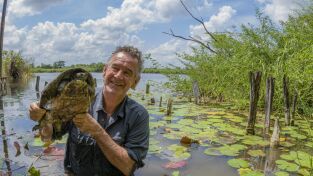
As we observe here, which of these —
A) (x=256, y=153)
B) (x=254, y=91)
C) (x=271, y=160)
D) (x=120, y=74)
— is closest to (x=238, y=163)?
(x=271, y=160)

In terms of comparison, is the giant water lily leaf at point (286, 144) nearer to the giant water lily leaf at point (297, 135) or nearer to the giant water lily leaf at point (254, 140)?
the giant water lily leaf at point (254, 140)

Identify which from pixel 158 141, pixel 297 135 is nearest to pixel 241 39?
pixel 297 135

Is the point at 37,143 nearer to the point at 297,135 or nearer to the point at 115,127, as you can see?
the point at 115,127

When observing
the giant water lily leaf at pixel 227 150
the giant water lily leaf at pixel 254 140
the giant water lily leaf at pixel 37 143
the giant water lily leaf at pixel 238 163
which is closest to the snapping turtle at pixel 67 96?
the giant water lily leaf at pixel 238 163

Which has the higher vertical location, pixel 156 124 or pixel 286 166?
pixel 156 124

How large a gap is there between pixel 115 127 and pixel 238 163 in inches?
118

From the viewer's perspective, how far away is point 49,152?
5.64m

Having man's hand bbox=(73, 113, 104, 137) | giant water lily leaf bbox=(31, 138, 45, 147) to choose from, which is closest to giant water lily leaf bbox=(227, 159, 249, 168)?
giant water lily leaf bbox=(31, 138, 45, 147)

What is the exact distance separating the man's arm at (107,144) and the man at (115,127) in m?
0.01

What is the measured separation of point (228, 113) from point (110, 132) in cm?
773

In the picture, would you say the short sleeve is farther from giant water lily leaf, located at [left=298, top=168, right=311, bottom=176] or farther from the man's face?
giant water lily leaf, located at [left=298, top=168, right=311, bottom=176]

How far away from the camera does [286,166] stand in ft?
17.1

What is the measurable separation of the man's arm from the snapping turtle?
0.22 feet

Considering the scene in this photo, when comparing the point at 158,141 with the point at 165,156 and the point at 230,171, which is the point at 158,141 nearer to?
the point at 165,156
